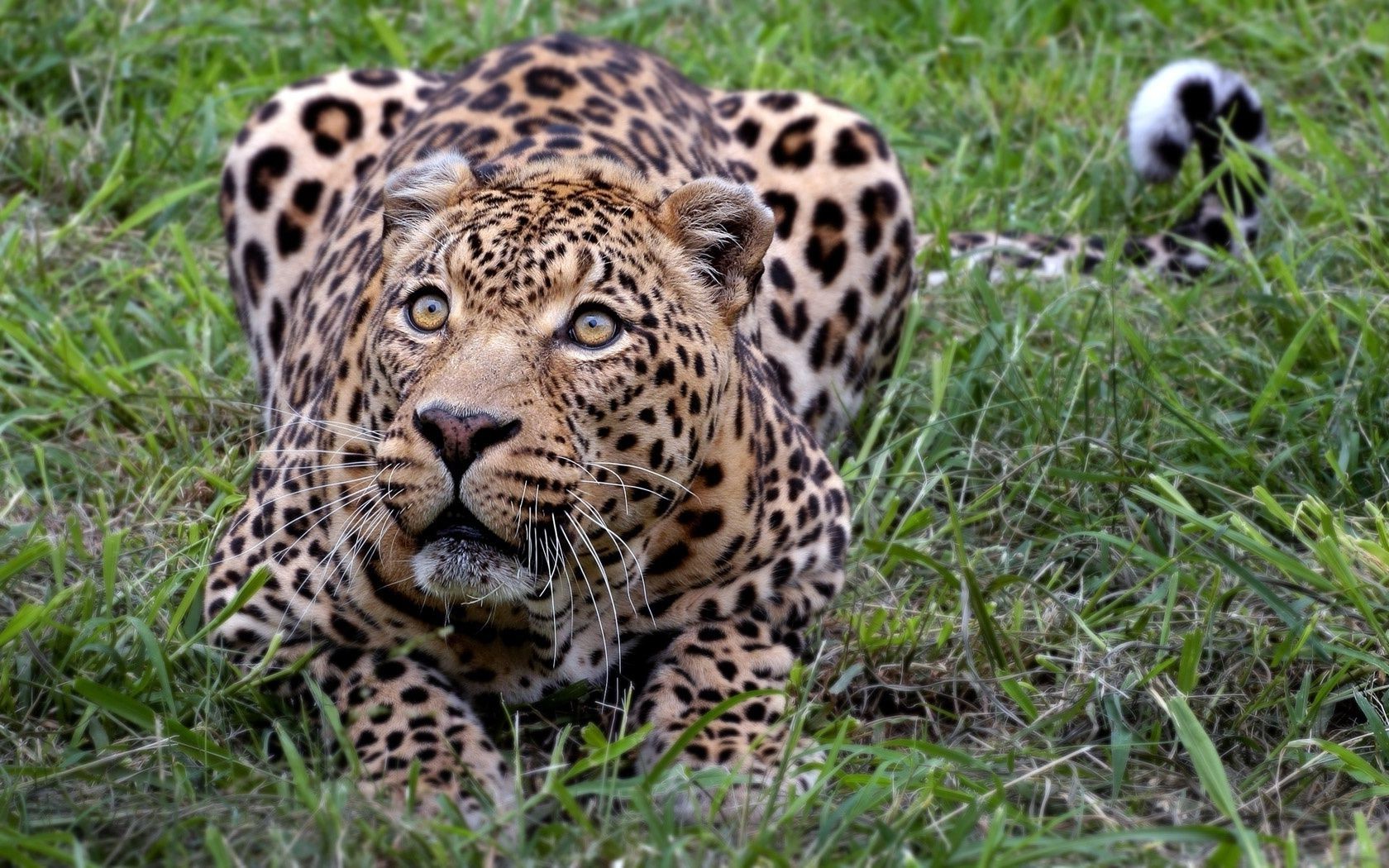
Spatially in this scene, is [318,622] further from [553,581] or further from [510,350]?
[510,350]

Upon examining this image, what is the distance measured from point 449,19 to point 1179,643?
17.6ft

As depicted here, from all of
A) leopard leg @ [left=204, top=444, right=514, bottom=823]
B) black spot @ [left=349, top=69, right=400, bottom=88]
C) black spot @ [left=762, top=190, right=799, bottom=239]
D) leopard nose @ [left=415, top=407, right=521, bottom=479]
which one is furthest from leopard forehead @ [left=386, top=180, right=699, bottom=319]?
black spot @ [left=349, top=69, right=400, bottom=88]

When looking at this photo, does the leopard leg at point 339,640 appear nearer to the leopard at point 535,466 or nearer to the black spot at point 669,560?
the leopard at point 535,466

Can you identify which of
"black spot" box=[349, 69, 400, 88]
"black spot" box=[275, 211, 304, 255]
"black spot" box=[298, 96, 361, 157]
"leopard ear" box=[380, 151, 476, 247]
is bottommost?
"black spot" box=[275, 211, 304, 255]

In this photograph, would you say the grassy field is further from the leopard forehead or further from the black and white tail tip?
the leopard forehead

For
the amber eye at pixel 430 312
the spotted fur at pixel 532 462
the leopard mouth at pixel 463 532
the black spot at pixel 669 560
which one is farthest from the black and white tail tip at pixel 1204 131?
the leopard mouth at pixel 463 532

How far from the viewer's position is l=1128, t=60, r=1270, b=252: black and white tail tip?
752 centimetres

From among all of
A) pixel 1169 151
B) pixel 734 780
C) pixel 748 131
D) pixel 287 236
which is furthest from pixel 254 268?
pixel 1169 151

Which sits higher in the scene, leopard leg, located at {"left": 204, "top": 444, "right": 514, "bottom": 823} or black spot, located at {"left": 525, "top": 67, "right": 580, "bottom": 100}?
black spot, located at {"left": 525, "top": 67, "right": 580, "bottom": 100}

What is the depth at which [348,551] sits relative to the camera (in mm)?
4875

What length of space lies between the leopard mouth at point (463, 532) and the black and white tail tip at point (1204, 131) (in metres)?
4.02

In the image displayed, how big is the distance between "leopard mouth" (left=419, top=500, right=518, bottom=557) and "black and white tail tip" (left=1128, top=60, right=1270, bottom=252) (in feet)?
13.2

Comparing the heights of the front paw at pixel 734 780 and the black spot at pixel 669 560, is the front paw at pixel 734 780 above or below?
below

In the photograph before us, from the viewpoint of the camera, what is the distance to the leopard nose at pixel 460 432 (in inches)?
164
